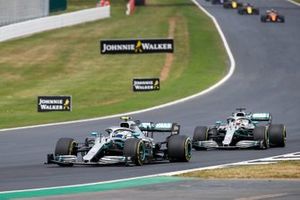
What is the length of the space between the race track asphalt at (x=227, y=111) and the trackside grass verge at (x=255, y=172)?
1.36m

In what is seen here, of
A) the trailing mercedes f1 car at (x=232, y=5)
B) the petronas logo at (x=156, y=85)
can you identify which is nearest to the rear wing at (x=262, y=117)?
the petronas logo at (x=156, y=85)

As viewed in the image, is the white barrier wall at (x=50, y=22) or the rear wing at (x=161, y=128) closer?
the rear wing at (x=161, y=128)

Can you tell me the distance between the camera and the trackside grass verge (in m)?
21.4

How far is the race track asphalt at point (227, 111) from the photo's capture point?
2310 cm

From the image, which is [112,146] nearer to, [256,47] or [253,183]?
[253,183]

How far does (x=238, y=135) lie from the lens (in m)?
30.1

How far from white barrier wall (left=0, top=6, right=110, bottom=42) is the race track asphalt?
9.45 m

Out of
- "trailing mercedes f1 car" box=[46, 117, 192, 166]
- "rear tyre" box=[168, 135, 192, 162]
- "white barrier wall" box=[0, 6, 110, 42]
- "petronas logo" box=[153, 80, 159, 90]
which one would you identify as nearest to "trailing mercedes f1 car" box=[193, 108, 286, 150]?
"trailing mercedes f1 car" box=[46, 117, 192, 166]

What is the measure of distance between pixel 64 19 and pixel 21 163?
161 ft

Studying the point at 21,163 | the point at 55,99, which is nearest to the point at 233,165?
the point at 21,163

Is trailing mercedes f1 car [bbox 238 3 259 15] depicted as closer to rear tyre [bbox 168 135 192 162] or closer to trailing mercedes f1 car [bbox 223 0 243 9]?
trailing mercedes f1 car [bbox 223 0 243 9]

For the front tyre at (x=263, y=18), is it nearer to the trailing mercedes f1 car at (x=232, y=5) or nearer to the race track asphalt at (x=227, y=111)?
the race track asphalt at (x=227, y=111)

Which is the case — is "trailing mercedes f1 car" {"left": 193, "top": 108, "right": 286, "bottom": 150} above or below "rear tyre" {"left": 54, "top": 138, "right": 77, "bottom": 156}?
above

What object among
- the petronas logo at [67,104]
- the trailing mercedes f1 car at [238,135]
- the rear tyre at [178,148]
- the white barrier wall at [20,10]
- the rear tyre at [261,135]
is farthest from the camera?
the white barrier wall at [20,10]
